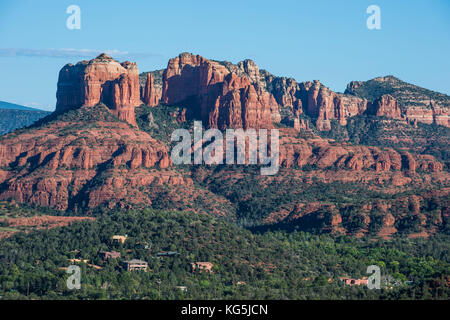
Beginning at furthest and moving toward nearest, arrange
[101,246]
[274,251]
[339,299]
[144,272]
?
1. [274,251]
2. [101,246]
3. [144,272]
4. [339,299]

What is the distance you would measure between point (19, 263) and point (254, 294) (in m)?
34.1

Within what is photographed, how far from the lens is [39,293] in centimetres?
15788

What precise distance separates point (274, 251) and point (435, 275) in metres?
28.2

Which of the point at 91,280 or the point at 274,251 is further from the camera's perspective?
the point at 274,251

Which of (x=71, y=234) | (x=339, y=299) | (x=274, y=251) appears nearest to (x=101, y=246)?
(x=71, y=234)

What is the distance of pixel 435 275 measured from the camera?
581 feet
